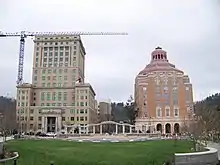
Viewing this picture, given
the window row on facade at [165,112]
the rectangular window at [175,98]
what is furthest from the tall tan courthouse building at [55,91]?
the rectangular window at [175,98]

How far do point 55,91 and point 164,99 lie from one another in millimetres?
20911

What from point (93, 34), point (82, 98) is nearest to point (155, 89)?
point (82, 98)

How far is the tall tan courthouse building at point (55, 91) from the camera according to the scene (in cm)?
5519

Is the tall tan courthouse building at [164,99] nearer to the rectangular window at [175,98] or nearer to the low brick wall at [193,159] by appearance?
the rectangular window at [175,98]

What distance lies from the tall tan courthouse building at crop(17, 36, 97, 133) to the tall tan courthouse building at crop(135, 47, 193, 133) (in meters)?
11.6

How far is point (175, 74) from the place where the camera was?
4800 cm

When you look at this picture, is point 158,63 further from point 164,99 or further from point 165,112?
point 165,112

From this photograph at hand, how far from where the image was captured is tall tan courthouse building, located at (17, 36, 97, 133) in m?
55.2

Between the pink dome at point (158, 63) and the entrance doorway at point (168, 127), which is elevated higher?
the pink dome at point (158, 63)

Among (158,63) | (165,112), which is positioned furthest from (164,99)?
(158,63)

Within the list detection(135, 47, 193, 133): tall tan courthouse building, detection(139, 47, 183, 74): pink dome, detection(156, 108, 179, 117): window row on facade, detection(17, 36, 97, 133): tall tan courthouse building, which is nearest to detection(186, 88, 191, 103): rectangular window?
detection(135, 47, 193, 133): tall tan courthouse building

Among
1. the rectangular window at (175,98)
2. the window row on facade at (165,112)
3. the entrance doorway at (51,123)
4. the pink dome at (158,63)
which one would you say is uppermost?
the pink dome at (158,63)

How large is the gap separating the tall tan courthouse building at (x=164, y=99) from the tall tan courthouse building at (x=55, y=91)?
1156 centimetres

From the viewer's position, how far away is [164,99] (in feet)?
157
